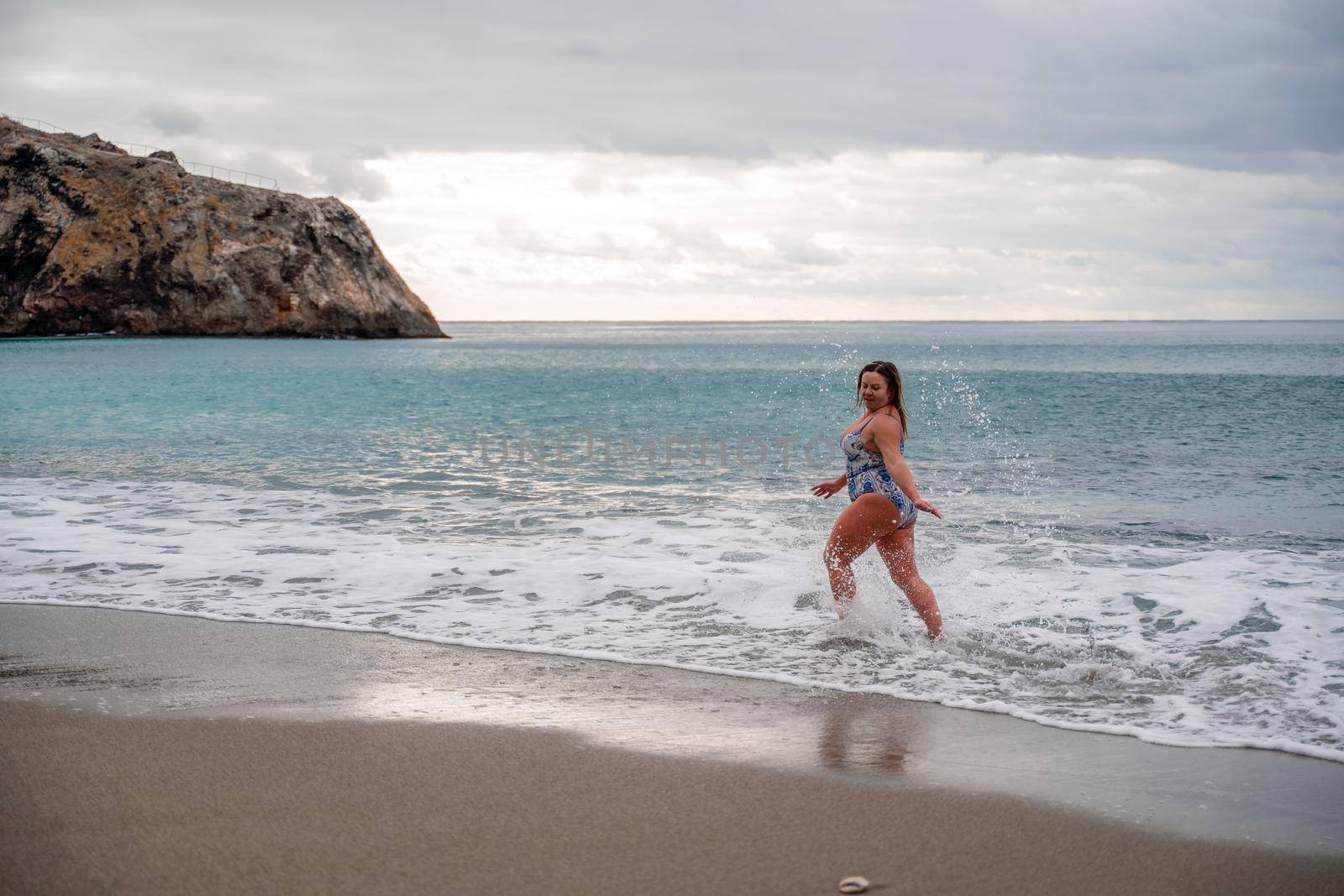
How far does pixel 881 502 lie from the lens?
5941 mm

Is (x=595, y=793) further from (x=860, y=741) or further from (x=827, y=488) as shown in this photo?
(x=827, y=488)

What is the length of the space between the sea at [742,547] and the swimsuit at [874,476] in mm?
673

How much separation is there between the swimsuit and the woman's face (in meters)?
0.12

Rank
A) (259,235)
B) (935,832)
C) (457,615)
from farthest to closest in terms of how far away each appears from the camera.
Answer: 1. (259,235)
2. (457,615)
3. (935,832)

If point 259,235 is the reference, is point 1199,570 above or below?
below

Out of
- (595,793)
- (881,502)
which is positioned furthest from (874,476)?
(595,793)

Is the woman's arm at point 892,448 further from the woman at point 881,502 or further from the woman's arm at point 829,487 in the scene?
the woman's arm at point 829,487

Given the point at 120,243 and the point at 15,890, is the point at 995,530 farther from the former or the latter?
the point at 120,243

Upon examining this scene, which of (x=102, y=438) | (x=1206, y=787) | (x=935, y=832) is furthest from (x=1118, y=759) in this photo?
(x=102, y=438)

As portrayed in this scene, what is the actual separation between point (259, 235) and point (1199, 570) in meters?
94.0

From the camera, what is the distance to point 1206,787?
12.6 feet

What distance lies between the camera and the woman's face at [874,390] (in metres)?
5.84

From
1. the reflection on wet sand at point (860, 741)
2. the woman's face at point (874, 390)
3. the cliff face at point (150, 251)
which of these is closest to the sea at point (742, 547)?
the reflection on wet sand at point (860, 741)

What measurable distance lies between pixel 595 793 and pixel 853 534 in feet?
9.35
